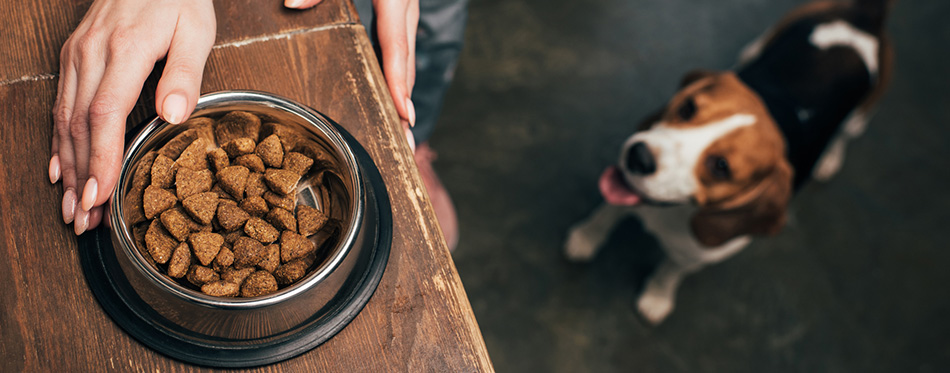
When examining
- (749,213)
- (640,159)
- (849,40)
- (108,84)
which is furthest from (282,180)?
(849,40)

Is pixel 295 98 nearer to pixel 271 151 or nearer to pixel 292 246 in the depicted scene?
pixel 271 151

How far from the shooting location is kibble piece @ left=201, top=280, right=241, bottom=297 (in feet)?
1.95

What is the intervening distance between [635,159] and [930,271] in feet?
5.60

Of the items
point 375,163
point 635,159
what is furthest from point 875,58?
point 375,163

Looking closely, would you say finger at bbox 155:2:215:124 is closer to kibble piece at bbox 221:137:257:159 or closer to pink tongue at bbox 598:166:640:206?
kibble piece at bbox 221:137:257:159

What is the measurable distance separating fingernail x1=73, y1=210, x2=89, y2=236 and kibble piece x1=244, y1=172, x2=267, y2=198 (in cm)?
20

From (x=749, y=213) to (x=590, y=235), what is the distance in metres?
0.69

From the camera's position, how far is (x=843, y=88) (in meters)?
1.74

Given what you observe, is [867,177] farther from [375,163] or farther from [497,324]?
[375,163]

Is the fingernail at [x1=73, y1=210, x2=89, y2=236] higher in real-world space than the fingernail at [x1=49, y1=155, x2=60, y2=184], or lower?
lower

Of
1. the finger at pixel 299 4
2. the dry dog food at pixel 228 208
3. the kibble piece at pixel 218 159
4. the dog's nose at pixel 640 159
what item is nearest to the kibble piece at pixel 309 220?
the dry dog food at pixel 228 208

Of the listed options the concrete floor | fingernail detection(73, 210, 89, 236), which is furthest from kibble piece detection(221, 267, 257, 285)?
the concrete floor

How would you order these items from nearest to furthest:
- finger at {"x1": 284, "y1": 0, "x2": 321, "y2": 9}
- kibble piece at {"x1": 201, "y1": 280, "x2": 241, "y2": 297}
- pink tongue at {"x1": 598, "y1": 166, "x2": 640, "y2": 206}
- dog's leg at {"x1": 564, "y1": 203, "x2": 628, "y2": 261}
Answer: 1. kibble piece at {"x1": 201, "y1": 280, "x2": 241, "y2": 297}
2. finger at {"x1": 284, "y1": 0, "x2": 321, "y2": 9}
3. pink tongue at {"x1": 598, "y1": 166, "x2": 640, "y2": 206}
4. dog's leg at {"x1": 564, "y1": 203, "x2": 628, "y2": 261}

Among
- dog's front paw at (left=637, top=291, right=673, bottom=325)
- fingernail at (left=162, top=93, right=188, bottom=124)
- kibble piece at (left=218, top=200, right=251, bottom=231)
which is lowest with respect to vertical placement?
dog's front paw at (left=637, top=291, right=673, bottom=325)
